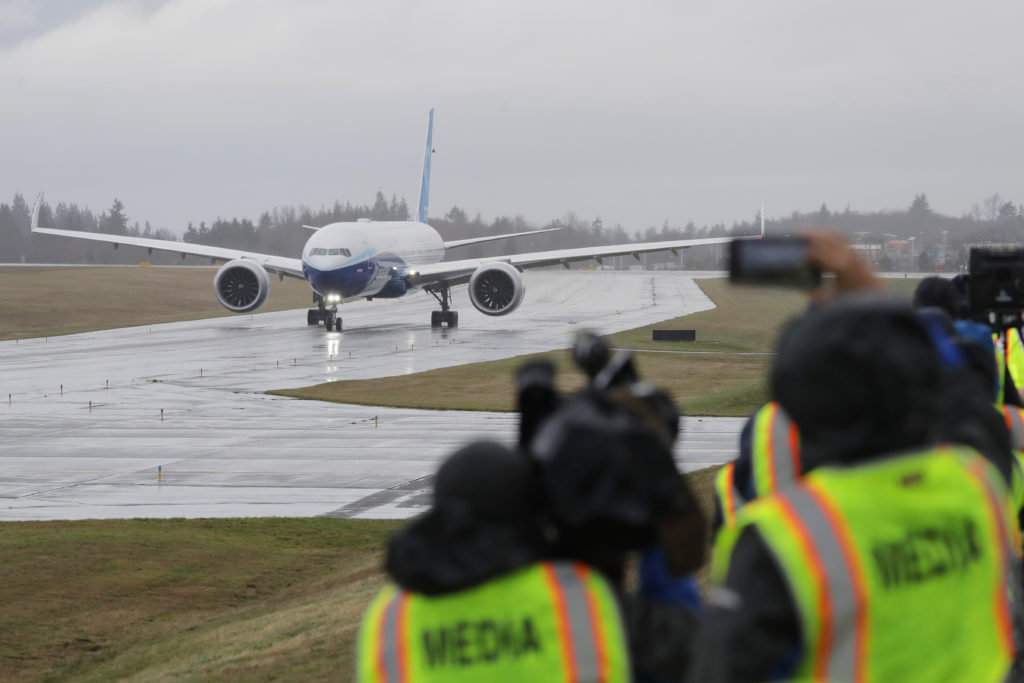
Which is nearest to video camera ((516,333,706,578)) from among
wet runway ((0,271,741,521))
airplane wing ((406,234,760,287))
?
wet runway ((0,271,741,521))

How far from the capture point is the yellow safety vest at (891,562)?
8.81 ft

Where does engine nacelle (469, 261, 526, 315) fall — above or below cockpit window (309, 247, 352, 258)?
below

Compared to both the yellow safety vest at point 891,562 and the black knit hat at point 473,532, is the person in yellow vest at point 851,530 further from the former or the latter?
the black knit hat at point 473,532

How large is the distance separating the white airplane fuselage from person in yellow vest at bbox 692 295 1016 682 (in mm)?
44926

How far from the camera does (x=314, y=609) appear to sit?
1282 cm

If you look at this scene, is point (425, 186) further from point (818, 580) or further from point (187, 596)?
point (818, 580)

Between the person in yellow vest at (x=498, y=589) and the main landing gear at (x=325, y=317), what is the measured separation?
48.6 metres

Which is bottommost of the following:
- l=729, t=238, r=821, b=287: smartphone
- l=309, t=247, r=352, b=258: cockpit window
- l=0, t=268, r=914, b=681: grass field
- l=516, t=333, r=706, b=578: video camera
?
l=0, t=268, r=914, b=681: grass field

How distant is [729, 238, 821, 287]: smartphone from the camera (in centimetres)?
306

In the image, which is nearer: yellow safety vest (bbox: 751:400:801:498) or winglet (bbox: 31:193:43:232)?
yellow safety vest (bbox: 751:400:801:498)

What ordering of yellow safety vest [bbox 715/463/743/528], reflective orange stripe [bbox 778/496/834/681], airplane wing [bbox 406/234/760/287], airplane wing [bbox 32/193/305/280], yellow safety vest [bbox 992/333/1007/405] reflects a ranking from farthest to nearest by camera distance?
airplane wing [bbox 32/193/305/280]
airplane wing [bbox 406/234/760/287]
yellow safety vest [bbox 992/333/1007/405]
yellow safety vest [bbox 715/463/743/528]
reflective orange stripe [bbox 778/496/834/681]

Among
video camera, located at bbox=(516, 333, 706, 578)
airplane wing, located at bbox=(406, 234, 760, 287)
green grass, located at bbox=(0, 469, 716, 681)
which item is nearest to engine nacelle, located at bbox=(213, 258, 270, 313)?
airplane wing, located at bbox=(406, 234, 760, 287)

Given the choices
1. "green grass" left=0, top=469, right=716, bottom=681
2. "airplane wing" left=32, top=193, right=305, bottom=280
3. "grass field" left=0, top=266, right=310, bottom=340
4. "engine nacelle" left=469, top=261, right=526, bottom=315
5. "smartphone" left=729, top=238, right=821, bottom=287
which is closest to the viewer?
"smartphone" left=729, top=238, right=821, bottom=287

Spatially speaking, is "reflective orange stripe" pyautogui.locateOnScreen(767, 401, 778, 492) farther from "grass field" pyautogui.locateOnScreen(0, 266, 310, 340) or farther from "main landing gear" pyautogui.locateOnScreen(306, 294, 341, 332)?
"grass field" pyautogui.locateOnScreen(0, 266, 310, 340)
